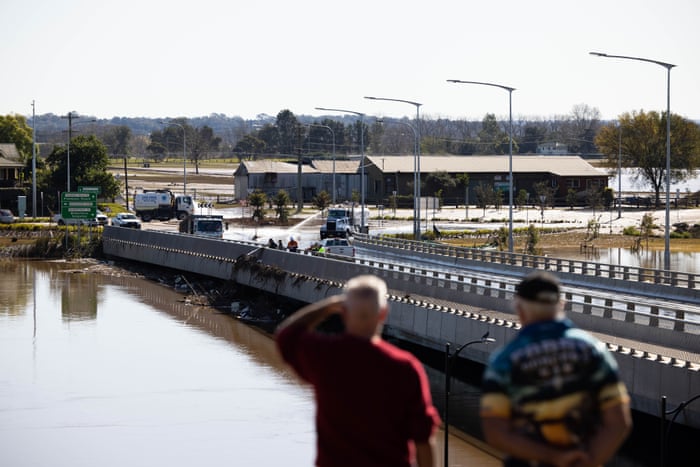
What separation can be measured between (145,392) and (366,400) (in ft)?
83.7

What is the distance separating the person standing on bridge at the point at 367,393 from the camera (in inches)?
215

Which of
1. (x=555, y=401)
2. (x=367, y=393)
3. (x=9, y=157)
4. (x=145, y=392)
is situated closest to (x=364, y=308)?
(x=367, y=393)

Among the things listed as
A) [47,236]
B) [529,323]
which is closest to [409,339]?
[529,323]

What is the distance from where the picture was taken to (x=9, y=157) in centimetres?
10662

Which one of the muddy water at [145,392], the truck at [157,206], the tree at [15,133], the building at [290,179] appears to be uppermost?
the tree at [15,133]

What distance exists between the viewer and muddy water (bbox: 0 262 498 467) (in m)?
23.8

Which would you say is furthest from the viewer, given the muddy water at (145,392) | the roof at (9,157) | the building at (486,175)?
the building at (486,175)

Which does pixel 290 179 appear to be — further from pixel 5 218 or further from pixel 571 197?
pixel 5 218

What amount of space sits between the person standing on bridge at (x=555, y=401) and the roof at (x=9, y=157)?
338 feet

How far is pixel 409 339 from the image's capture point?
3372cm

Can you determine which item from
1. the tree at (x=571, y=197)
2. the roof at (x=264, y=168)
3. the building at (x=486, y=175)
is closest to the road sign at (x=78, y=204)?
the building at (x=486, y=175)

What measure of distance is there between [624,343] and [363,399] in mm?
20111

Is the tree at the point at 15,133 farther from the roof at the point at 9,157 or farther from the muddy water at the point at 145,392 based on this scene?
the muddy water at the point at 145,392

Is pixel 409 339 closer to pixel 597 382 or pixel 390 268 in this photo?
pixel 390 268
